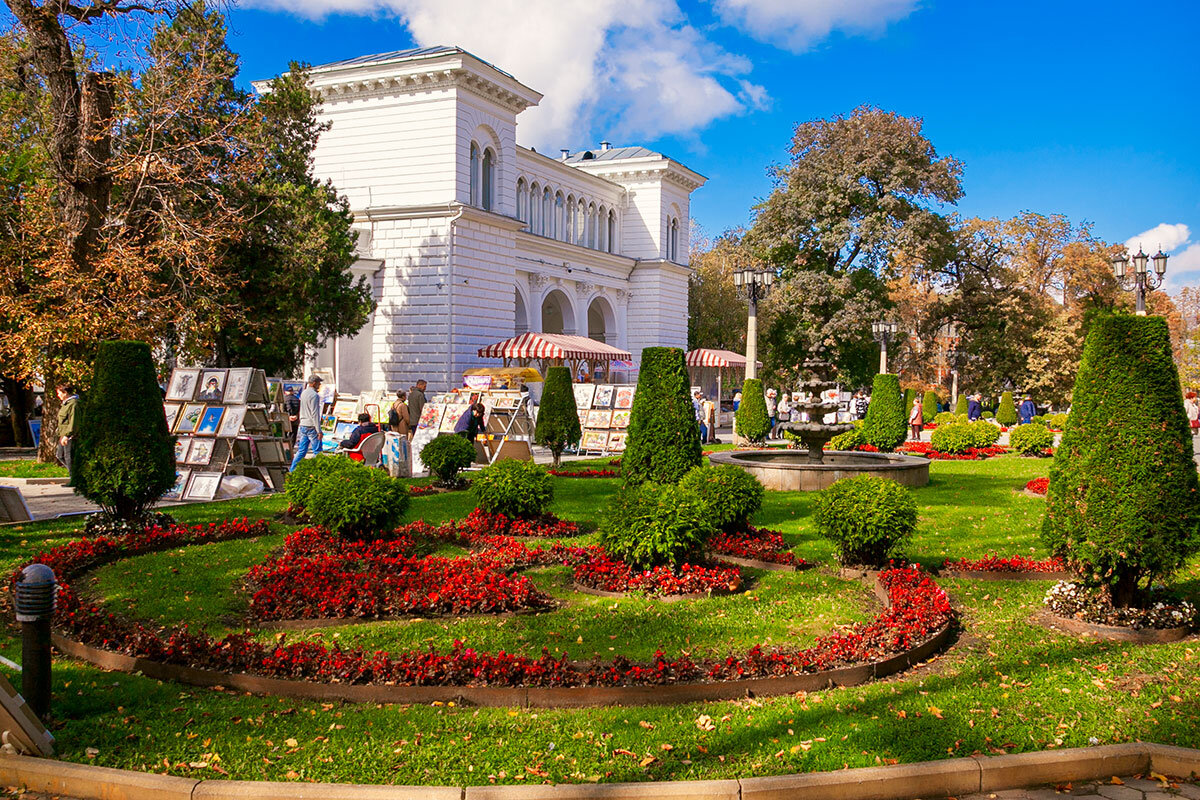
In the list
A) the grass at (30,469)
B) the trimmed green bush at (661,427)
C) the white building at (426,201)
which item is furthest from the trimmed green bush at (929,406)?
the grass at (30,469)

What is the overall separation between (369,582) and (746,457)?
34.8 feet

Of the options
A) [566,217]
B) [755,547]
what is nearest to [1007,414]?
[566,217]

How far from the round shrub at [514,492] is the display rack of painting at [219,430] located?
472cm

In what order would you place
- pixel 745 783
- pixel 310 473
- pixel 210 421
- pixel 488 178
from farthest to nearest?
pixel 488 178, pixel 210 421, pixel 310 473, pixel 745 783

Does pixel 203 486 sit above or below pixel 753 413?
below

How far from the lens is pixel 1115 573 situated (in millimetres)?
6742

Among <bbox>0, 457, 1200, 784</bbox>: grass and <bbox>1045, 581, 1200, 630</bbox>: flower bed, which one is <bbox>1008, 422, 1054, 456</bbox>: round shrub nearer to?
<bbox>1045, 581, 1200, 630</bbox>: flower bed

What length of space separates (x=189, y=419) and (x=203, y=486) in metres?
1.37

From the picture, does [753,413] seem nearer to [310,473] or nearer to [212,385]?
[212,385]

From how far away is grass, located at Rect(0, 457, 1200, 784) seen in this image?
14.7 feet

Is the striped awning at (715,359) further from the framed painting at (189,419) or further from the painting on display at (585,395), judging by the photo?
the framed painting at (189,419)

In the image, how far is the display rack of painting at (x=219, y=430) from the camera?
14.7m

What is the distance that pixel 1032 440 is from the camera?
22.3 meters

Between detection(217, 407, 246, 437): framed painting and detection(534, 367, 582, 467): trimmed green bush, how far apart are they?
667cm
